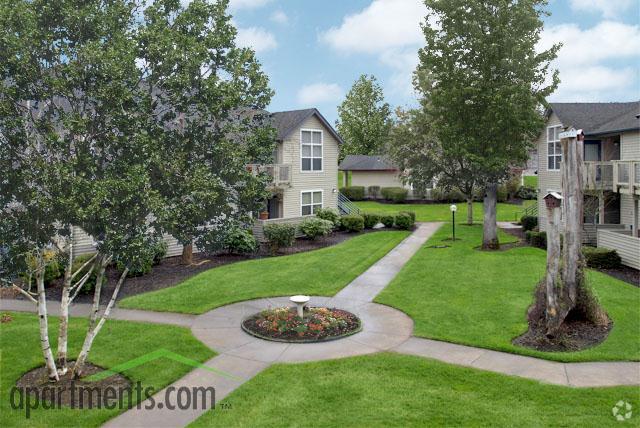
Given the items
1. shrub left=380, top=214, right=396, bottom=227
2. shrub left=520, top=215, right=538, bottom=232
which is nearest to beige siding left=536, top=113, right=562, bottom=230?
shrub left=520, top=215, right=538, bottom=232

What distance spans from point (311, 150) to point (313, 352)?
2269 centimetres

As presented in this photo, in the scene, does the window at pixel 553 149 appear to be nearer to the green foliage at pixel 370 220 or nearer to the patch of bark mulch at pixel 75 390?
the green foliage at pixel 370 220

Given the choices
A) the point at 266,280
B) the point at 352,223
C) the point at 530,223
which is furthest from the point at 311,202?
the point at 266,280

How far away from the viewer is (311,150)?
32969 mm

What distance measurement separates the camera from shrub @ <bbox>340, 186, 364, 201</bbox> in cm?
5591

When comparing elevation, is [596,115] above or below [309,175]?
above

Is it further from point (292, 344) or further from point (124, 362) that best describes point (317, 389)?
point (124, 362)

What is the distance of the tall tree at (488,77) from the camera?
2372 centimetres

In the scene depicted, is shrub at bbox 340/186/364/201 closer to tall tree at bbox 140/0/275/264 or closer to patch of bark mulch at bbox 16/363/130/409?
tall tree at bbox 140/0/275/264

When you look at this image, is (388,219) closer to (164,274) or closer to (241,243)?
(241,243)

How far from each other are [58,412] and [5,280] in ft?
8.90

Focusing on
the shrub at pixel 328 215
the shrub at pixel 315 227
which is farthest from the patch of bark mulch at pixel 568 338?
the shrub at pixel 328 215

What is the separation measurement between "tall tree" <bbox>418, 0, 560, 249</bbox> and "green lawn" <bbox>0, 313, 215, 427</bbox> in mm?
16782

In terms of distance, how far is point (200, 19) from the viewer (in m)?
9.88
